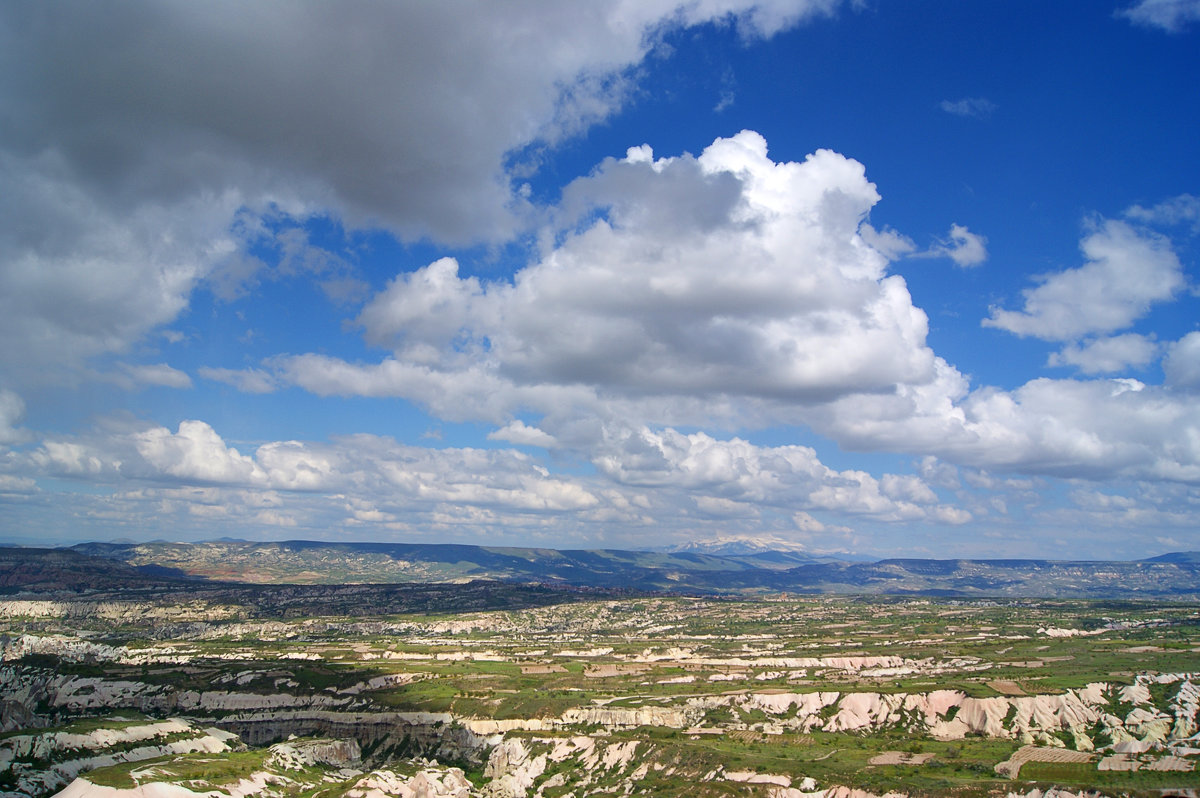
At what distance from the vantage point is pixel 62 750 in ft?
290

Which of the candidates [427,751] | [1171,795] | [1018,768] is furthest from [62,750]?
[1171,795]

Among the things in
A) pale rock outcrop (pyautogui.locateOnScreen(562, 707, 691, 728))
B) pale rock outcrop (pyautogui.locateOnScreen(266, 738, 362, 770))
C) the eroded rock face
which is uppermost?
the eroded rock face

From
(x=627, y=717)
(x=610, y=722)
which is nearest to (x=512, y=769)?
(x=610, y=722)

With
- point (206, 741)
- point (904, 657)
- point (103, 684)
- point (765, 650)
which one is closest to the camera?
point (206, 741)

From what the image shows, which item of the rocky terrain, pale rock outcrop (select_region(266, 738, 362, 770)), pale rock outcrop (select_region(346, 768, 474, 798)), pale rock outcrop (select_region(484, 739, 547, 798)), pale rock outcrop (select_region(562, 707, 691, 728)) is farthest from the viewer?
pale rock outcrop (select_region(562, 707, 691, 728))

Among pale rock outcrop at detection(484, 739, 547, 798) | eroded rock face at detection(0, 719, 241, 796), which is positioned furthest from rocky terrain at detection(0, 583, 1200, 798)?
pale rock outcrop at detection(484, 739, 547, 798)

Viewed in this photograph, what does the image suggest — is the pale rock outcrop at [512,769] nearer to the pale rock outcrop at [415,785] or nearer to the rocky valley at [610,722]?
the rocky valley at [610,722]

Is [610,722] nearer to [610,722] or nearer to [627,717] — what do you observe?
[610,722]

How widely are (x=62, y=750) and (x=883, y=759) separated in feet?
303

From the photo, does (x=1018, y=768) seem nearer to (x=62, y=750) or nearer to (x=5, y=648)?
(x=62, y=750)

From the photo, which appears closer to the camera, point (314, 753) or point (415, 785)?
point (415, 785)

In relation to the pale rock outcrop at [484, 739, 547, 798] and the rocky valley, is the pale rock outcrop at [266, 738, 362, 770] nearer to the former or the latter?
the rocky valley

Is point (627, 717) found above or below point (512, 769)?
above

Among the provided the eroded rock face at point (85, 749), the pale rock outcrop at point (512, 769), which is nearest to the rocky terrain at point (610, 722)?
the eroded rock face at point (85, 749)
